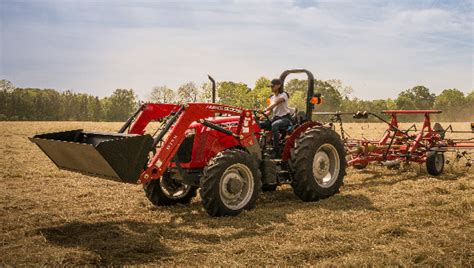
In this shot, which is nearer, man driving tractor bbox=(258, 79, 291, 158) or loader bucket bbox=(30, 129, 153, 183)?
loader bucket bbox=(30, 129, 153, 183)

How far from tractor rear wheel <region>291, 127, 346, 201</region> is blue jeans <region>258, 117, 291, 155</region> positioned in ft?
1.29

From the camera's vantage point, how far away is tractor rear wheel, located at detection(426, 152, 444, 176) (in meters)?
10.8

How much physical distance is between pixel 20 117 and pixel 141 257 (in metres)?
62.2

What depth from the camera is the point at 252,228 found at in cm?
639

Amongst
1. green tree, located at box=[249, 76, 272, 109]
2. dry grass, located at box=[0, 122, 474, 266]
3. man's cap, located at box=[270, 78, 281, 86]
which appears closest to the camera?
dry grass, located at box=[0, 122, 474, 266]

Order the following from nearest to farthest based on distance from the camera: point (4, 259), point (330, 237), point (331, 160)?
point (4, 259) → point (330, 237) → point (331, 160)

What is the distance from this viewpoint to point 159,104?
8.04 m

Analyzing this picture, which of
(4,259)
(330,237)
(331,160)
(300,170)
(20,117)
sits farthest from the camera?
(20,117)

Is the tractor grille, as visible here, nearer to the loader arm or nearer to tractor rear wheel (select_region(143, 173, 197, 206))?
the loader arm

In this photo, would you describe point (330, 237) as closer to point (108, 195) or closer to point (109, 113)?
point (108, 195)

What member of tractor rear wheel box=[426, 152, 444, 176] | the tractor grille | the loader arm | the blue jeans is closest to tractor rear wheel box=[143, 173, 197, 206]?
the tractor grille

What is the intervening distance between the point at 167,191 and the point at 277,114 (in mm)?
2385

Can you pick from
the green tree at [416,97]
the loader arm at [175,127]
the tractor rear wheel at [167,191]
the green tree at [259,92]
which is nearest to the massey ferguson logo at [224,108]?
the loader arm at [175,127]

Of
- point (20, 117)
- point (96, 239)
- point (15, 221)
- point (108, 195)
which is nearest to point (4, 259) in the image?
point (96, 239)
